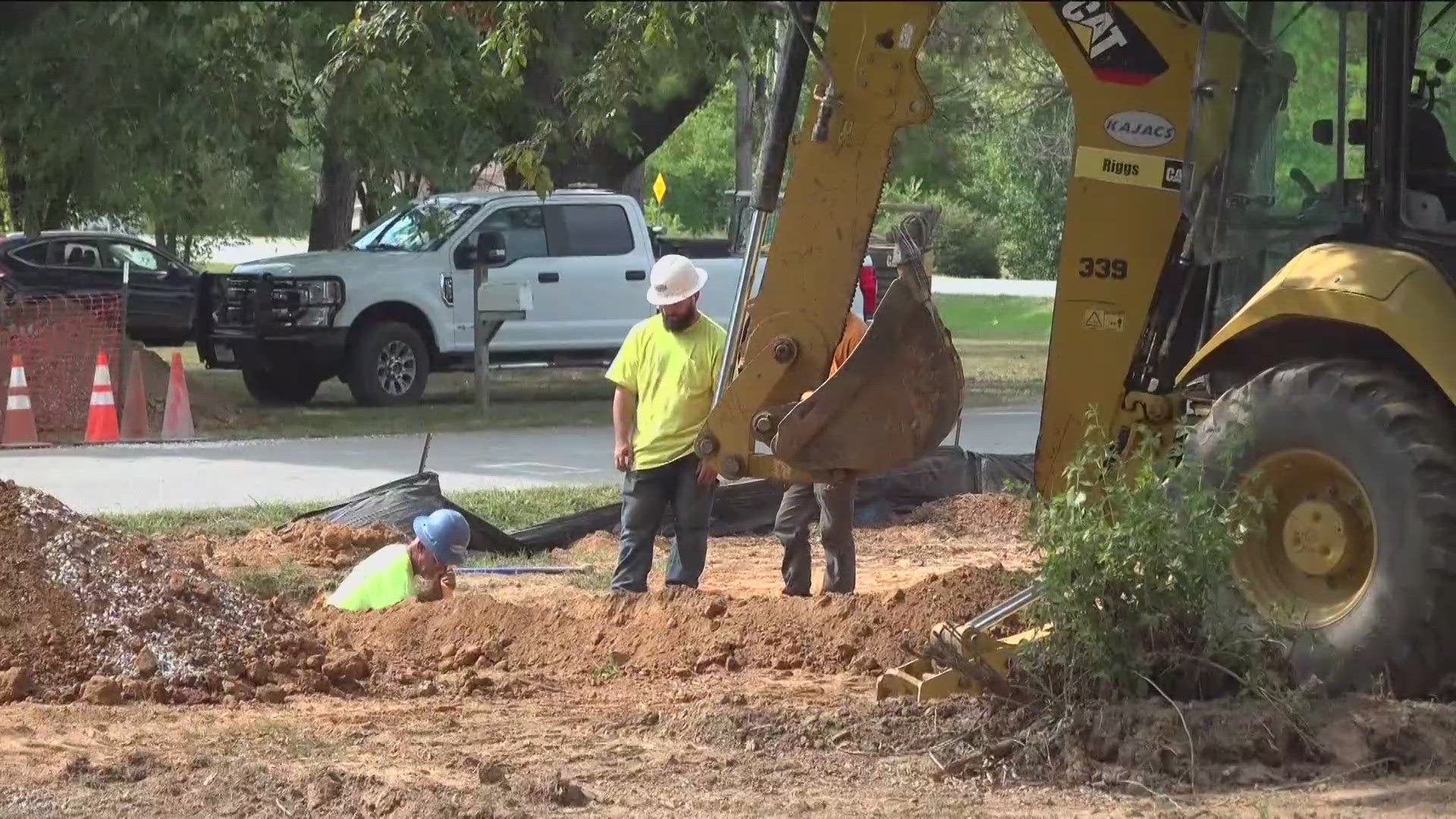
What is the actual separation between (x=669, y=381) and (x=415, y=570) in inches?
56.6

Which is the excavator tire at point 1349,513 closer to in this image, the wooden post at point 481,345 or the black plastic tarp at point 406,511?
the black plastic tarp at point 406,511

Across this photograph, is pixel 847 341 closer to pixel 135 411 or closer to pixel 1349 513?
pixel 1349 513

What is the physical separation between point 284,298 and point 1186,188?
12.8 metres

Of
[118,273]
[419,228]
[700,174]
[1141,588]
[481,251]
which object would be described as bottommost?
[1141,588]

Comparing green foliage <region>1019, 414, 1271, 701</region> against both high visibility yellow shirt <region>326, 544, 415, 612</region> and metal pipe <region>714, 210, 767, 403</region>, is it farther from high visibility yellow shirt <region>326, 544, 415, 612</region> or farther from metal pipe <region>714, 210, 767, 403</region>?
high visibility yellow shirt <region>326, 544, 415, 612</region>

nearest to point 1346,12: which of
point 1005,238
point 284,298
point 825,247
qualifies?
point 825,247

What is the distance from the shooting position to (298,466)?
1473 cm

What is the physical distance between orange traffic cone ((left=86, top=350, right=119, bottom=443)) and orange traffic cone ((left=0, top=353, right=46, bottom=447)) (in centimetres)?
42

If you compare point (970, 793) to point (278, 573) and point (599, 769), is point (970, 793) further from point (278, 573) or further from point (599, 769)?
point (278, 573)

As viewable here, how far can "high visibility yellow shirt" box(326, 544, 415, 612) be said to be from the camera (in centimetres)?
880

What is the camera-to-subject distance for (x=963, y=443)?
16750 mm

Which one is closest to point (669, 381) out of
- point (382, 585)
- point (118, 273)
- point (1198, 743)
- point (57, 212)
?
point (382, 585)

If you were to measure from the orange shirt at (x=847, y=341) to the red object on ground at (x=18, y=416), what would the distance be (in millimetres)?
9246

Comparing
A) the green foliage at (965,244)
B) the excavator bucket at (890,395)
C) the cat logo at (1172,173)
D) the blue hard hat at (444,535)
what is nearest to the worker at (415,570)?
the blue hard hat at (444,535)
